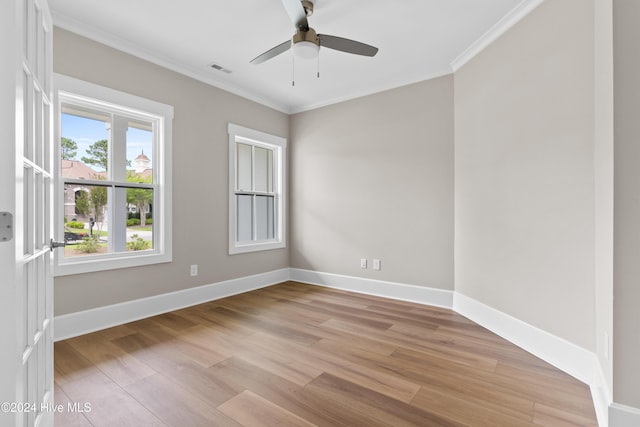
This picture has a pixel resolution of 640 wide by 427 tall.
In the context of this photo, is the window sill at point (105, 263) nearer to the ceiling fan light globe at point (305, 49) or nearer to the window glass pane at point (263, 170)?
the window glass pane at point (263, 170)

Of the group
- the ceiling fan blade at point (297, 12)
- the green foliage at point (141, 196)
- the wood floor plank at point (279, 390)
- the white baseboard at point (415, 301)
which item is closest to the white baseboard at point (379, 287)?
the white baseboard at point (415, 301)

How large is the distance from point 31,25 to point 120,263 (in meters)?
2.33

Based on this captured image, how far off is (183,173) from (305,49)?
2.04 metres

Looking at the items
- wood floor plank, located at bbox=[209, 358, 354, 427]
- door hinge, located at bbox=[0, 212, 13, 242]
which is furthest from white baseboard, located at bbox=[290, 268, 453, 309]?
door hinge, located at bbox=[0, 212, 13, 242]

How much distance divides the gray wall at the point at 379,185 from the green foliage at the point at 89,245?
2630mm

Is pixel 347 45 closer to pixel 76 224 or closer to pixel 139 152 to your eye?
A: pixel 139 152

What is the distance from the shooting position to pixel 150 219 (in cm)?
332

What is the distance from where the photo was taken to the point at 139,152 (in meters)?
3.22

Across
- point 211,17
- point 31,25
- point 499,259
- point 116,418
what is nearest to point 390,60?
point 211,17

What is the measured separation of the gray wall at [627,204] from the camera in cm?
144

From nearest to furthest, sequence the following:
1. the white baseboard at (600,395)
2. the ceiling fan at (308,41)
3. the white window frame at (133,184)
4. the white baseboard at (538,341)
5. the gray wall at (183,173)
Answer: the white baseboard at (600,395), the white baseboard at (538,341), the ceiling fan at (308,41), the white window frame at (133,184), the gray wall at (183,173)

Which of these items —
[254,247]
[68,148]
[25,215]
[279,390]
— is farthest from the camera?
[254,247]

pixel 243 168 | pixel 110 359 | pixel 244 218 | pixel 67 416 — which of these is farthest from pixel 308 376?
pixel 243 168

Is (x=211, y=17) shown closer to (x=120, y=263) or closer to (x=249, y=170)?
(x=249, y=170)
